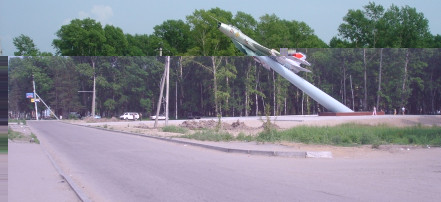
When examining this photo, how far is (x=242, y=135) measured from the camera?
71.8 feet

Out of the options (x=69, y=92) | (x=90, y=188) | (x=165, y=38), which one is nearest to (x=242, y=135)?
(x=69, y=92)

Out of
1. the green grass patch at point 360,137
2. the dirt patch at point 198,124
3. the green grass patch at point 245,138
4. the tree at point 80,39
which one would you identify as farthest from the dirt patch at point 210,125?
the tree at point 80,39

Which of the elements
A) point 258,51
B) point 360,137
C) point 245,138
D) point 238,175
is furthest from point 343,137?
point 258,51

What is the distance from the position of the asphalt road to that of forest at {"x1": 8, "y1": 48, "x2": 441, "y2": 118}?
3.15m

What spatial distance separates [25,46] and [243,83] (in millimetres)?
15601

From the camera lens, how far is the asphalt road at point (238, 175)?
8.29 metres

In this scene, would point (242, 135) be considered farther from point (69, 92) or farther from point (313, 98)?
point (313, 98)

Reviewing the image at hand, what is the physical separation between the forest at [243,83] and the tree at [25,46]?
3.09m

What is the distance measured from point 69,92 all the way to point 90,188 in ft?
33.0

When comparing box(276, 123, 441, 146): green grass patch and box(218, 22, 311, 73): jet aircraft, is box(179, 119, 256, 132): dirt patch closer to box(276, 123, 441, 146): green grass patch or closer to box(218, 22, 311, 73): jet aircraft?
box(218, 22, 311, 73): jet aircraft

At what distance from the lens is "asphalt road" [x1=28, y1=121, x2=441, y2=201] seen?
8289 mm

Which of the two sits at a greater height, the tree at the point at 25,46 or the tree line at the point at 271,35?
the tree line at the point at 271,35

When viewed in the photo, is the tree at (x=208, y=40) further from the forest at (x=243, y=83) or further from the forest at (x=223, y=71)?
the forest at (x=243, y=83)

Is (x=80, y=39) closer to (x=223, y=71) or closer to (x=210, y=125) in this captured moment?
(x=223, y=71)
